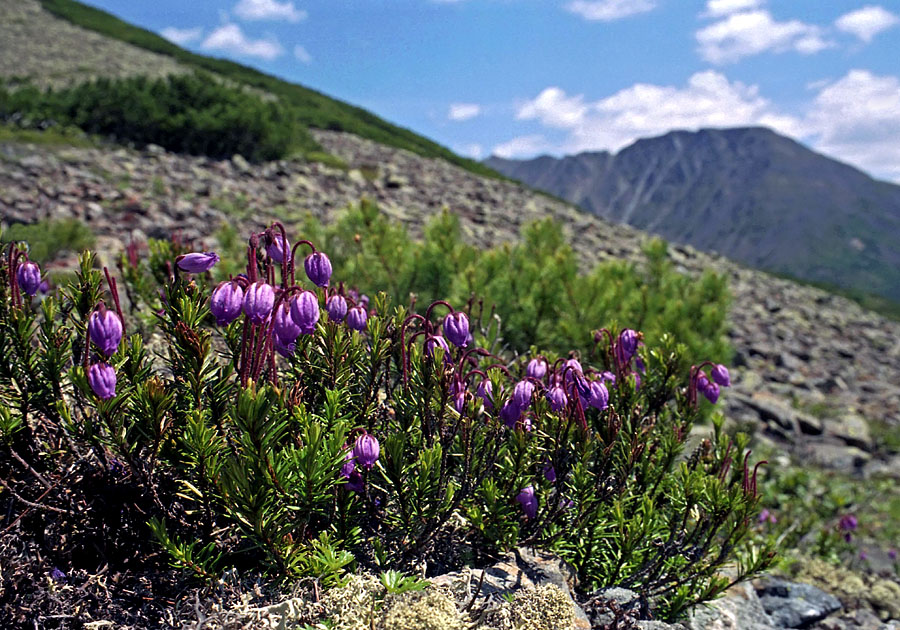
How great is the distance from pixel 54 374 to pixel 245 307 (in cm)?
72

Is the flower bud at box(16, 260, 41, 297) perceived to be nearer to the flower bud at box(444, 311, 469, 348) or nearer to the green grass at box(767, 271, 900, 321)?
A: the flower bud at box(444, 311, 469, 348)

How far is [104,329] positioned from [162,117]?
17.6m

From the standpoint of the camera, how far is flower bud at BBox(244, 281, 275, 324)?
168cm

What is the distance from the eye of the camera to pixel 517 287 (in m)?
5.45

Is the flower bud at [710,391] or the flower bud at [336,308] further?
the flower bud at [710,391]

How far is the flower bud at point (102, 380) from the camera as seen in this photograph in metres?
1.62

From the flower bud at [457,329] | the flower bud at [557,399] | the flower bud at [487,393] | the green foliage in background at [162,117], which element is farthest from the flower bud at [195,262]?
the green foliage in background at [162,117]

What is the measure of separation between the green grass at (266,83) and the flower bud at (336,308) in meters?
35.0

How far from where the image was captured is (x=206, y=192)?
1209 cm

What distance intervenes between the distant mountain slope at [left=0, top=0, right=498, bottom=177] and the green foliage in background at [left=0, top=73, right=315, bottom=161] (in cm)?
1622

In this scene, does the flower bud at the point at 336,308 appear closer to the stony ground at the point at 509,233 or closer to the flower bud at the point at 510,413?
the flower bud at the point at 510,413

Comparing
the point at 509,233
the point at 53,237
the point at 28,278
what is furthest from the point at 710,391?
the point at 509,233

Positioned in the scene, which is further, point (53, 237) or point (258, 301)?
point (53, 237)

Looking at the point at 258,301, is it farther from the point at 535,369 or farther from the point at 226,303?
the point at 535,369
